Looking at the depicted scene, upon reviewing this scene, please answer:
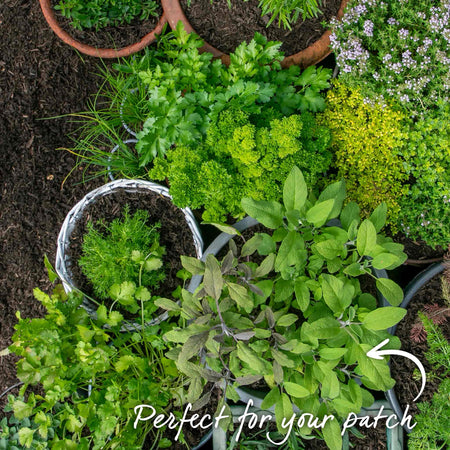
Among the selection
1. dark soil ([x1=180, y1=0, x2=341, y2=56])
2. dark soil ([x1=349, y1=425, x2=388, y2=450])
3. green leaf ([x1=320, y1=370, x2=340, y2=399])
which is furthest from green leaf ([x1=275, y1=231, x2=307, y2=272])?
dark soil ([x1=180, y1=0, x2=341, y2=56])

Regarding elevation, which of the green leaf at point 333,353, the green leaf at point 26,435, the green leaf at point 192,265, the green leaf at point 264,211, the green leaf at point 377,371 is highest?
the green leaf at point 264,211

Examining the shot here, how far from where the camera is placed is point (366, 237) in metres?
1.30

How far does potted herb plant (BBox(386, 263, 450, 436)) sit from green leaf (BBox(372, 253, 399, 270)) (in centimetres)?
51

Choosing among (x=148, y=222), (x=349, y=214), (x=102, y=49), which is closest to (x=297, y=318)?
(x=349, y=214)

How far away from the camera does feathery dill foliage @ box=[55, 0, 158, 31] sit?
196 centimetres

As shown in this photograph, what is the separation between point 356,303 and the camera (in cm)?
151

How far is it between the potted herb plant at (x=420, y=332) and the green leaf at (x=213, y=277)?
0.78 metres

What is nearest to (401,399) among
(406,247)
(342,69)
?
(406,247)

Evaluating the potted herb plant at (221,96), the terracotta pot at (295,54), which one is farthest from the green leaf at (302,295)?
the terracotta pot at (295,54)

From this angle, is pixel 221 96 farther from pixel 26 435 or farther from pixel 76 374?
pixel 26 435

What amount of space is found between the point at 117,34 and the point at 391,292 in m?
1.61

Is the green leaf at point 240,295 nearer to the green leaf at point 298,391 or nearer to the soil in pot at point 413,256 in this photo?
the green leaf at point 298,391

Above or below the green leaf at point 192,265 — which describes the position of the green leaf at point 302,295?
below

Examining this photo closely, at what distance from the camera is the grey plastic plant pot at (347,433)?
161 centimetres
